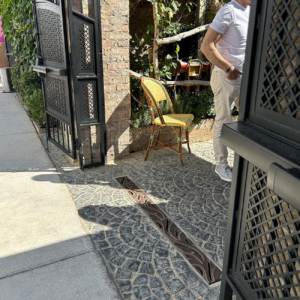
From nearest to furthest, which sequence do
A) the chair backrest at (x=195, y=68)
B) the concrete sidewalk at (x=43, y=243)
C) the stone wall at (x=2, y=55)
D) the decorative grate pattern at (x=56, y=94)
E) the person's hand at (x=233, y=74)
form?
the concrete sidewalk at (x=43, y=243) → the person's hand at (x=233, y=74) → the decorative grate pattern at (x=56, y=94) → the chair backrest at (x=195, y=68) → the stone wall at (x=2, y=55)

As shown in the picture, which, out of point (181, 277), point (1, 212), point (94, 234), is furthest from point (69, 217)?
point (181, 277)

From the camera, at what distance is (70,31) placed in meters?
3.12

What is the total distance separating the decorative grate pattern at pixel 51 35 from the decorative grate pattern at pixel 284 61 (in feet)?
9.15

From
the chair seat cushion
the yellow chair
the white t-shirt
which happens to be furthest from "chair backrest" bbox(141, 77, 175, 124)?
the white t-shirt

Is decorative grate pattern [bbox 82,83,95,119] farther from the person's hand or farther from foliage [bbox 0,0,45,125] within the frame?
foliage [bbox 0,0,45,125]

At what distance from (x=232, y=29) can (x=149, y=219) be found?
206 cm

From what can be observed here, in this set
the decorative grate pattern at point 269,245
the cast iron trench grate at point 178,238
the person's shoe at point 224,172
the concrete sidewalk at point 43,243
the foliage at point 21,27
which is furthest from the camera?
the foliage at point 21,27

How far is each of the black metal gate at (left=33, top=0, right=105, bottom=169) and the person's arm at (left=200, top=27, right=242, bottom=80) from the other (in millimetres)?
1254

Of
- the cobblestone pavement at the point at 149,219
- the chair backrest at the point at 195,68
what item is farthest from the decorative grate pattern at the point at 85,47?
the chair backrest at the point at 195,68

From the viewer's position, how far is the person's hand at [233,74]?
299 cm

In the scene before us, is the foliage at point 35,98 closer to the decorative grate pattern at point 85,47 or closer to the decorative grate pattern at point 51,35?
the decorative grate pattern at point 51,35

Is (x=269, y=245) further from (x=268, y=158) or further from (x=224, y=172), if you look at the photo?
(x=224, y=172)

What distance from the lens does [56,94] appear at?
3855 mm

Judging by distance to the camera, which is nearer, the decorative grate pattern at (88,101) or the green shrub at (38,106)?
the decorative grate pattern at (88,101)
